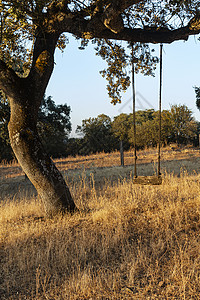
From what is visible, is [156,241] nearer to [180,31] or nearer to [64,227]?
[64,227]

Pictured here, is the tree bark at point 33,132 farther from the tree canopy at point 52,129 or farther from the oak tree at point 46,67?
the tree canopy at point 52,129

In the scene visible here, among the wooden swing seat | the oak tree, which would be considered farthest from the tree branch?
the wooden swing seat

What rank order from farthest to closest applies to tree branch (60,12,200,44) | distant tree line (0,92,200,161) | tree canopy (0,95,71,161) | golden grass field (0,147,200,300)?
1. distant tree line (0,92,200,161)
2. tree canopy (0,95,71,161)
3. tree branch (60,12,200,44)
4. golden grass field (0,147,200,300)

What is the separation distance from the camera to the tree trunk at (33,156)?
17.9 feet

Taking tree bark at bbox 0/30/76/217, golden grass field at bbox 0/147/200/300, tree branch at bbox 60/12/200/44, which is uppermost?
tree branch at bbox 60/12/200/44

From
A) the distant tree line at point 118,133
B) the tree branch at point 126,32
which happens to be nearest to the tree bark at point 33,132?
the tree branch at point 126,32

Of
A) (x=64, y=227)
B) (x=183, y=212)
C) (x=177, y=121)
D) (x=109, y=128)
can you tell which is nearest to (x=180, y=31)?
(x=183, y=212)

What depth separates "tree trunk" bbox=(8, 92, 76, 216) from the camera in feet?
17.9

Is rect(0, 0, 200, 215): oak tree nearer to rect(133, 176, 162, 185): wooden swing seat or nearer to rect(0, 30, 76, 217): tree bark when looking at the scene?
rect(0, 30, 76, 217): tree bark

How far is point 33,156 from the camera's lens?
18.0ft

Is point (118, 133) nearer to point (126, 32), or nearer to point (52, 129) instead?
point (52, 129)

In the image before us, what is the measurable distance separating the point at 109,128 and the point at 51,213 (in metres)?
26.1

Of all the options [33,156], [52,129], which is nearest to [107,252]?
[33,156]

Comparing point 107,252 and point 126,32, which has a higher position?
point 126,32
